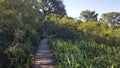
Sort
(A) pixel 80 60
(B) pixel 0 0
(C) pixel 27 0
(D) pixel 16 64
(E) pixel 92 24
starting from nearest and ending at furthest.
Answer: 1. (A) pixel 80 60
2. (D) pixel 16 64
3. (B) pixel 0 0
4. (C) pixel 27 0
5. (E) pixel 92 24

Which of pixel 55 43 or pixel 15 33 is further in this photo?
pixel 55 43

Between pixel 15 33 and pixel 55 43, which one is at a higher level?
pixel 15 33

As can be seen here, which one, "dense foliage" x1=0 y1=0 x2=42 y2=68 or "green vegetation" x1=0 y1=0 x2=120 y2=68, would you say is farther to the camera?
"dense foliage" x1=0 y1=0 x2=42 y2=68

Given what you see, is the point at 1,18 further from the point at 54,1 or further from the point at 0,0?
the point at 54,1

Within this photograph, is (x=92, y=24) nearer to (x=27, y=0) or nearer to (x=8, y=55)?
(x=27, y=0)

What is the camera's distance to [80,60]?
12.7m

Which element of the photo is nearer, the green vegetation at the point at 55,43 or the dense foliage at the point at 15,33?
the green vegetation at the point at 55,43

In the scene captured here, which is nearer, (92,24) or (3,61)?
(3,61)

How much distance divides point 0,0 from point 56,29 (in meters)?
12.4

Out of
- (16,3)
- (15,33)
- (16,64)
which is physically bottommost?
(16,64)

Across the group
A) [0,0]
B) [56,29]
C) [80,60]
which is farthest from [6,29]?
[56,29]


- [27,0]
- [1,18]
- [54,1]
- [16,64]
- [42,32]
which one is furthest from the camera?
[54,1]

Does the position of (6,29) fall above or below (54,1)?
below

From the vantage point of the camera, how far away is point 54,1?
52469 millimetres
